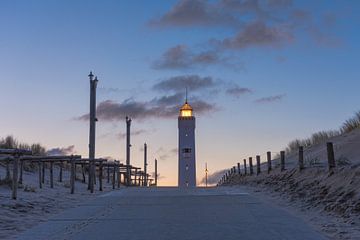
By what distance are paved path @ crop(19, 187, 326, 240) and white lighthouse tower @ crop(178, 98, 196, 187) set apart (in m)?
44.6

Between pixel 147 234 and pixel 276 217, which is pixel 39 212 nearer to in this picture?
pixel 147 234

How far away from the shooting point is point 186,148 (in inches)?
2473

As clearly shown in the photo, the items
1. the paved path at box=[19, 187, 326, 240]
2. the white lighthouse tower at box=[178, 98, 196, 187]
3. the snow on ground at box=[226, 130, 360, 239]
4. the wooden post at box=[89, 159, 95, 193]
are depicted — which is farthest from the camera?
the white lighthouse tower at box=[178, 98, 196, 187]

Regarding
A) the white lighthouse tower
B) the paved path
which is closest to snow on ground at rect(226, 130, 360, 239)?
the paved path

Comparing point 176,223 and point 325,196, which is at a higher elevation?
point 325,196

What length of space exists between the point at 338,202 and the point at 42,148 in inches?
1527

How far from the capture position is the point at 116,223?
1209 centimetres

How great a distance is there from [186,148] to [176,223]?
50.9m

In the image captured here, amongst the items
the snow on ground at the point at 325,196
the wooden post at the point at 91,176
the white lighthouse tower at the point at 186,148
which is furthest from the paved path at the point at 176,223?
the white lighthouse tower at the point at 186,148

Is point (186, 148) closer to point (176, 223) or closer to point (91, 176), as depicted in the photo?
point (91, 176)

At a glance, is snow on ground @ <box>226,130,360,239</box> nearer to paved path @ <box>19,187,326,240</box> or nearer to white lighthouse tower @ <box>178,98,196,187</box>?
paved path @ <box>19,187,326,240</box>

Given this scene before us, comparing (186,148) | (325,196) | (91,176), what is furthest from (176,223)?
(186,148)

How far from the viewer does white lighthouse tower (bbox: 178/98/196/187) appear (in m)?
61.0

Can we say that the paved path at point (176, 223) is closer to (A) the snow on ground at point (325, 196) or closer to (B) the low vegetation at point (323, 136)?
(A) the snow on ground at point (325, 196)
